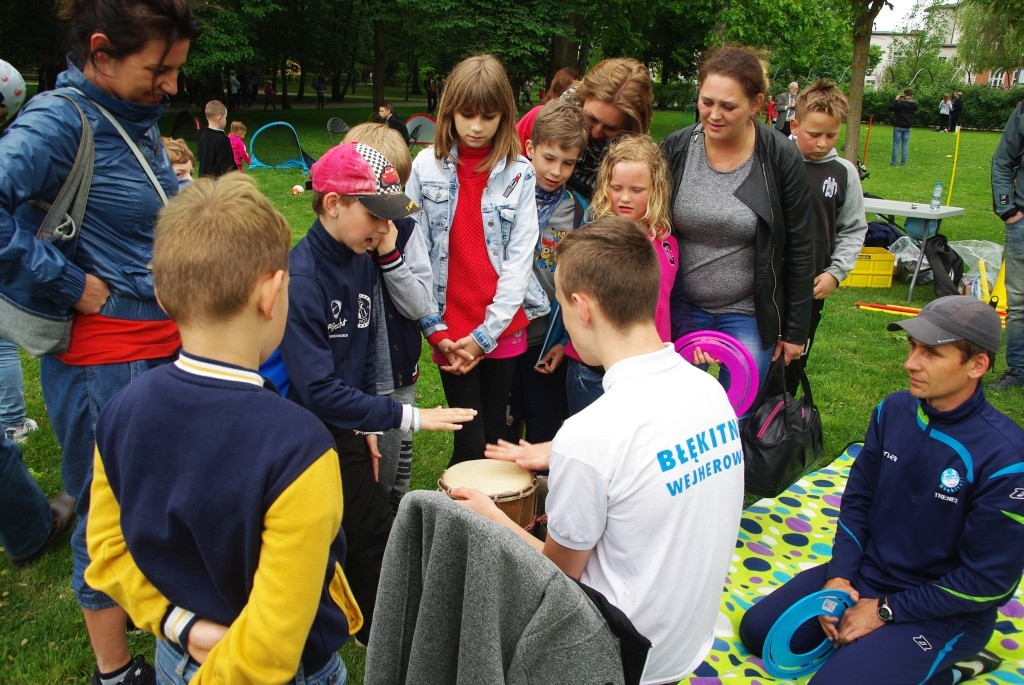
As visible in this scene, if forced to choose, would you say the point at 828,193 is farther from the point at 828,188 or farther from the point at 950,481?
the point at 950,481

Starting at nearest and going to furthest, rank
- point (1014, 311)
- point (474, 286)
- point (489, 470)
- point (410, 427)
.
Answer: point (410, 427)
point (489, 470)
point (474, 286)
point (1014, 311)

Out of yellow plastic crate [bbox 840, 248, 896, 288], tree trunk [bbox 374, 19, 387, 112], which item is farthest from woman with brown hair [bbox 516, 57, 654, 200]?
tree trunk [bbox 374, 19, 387, 112]

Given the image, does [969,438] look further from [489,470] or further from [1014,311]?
[1014,311]

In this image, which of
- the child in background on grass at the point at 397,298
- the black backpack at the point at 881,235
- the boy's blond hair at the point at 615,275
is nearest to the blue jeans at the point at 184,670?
the boy's blond hair at the point at 615,275

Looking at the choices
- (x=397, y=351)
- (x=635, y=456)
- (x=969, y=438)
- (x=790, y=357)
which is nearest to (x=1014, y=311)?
(x=790, y=357)

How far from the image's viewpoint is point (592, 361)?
2072mm

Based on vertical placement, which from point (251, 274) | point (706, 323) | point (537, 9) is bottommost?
point (706, 323)

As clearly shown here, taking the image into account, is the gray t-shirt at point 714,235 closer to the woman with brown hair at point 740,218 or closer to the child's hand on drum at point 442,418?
the woman with brown hair at point 740,218

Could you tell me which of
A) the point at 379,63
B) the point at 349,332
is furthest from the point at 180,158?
the point at 379,63

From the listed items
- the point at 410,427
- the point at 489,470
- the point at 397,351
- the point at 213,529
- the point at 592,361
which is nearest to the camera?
the point at 213,529

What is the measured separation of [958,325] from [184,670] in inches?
98.1

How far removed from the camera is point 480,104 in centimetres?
321

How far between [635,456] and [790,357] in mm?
2101

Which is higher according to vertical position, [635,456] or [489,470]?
[635,456]
